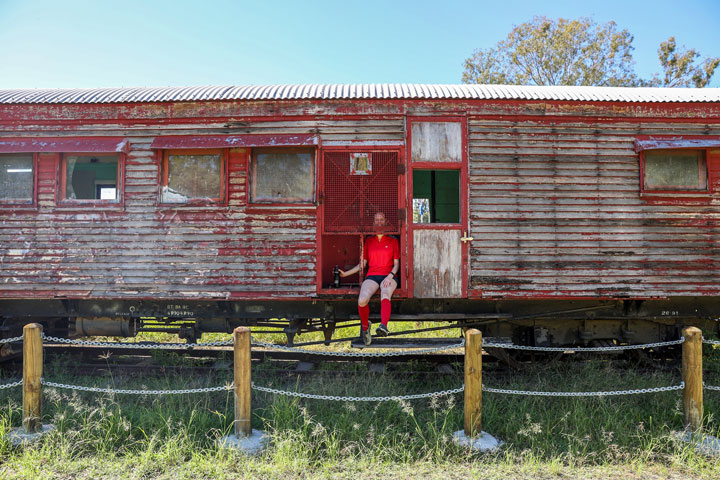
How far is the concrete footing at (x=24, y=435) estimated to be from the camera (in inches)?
163

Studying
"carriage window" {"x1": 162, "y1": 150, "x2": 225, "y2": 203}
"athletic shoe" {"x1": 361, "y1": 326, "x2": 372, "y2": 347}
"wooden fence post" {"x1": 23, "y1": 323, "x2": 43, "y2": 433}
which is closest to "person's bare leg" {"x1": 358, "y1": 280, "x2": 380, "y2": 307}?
"athletic shoe" {"x1": 361, "y1": 326, "x2": 372, "y2": 347}

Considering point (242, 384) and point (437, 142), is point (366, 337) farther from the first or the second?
point (437, 142)

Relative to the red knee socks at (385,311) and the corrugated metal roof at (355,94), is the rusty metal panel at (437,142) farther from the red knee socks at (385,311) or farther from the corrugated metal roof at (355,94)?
the red knee socks at (385,311)

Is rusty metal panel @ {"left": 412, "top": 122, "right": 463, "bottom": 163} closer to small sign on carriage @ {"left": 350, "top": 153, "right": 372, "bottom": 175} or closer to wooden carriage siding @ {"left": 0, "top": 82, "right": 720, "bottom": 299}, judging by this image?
wooden carriage siding @ {"left": 0, "top": 82, "right": 720, "bottom": 299}

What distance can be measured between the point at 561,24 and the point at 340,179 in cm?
2055

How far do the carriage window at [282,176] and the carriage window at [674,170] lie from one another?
4.72 metres

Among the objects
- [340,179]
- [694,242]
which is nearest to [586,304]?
[694,242]

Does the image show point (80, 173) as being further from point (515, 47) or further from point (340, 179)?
point (515, 47)

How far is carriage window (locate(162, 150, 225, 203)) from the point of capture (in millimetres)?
6175

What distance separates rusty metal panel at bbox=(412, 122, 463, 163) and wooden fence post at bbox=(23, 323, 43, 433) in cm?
487

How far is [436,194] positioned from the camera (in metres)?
8.71

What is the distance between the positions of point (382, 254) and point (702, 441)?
394 centimetres

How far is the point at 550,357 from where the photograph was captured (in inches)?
→ 254

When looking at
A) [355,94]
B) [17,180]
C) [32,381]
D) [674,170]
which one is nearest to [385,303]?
[355,94]
